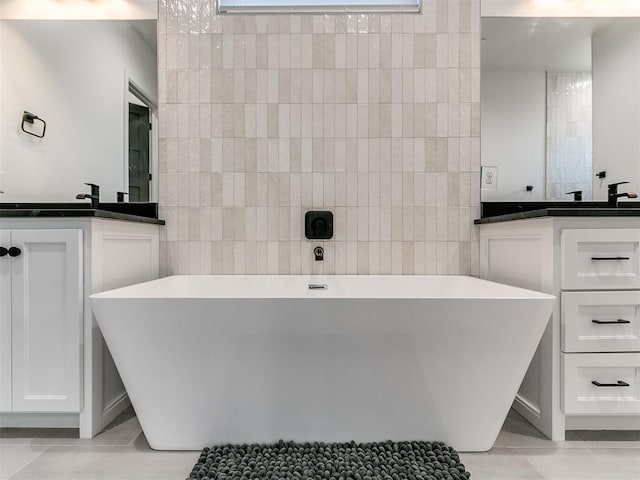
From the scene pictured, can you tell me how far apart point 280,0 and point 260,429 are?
2.16 m

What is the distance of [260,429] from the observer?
1.21 metres

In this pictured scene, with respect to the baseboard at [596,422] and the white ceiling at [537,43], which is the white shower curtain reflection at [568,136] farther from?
the baseboard at [596,422]

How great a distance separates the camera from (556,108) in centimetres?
196

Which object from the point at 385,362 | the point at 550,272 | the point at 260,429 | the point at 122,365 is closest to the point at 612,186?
the point at 550,272

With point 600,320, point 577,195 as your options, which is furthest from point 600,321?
point 577,195

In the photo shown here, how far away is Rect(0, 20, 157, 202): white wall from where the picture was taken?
1945 mm

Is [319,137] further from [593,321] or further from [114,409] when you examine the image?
[114,409]

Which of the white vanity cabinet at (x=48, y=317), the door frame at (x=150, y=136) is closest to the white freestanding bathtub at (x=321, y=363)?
the white vanity cabinet at (x=48, y=317)

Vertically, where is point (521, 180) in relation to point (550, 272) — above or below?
above

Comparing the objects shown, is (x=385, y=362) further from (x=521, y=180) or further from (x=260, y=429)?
(x=521, y=180)

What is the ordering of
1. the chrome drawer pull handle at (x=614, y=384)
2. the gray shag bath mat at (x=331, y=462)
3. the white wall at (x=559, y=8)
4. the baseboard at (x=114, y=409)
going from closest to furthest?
the gray shag bath mat at (x=331, y=462) → the chrome drawer pull handle at (x=614, y=384) → the baseboard at (x=114, y=409) → the white wall at (x=559, y=8)

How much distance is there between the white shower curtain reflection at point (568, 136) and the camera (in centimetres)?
194

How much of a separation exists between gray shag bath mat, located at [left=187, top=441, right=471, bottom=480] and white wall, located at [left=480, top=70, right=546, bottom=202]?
1.39 metres

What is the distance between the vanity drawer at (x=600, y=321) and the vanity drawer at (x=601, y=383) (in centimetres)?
4
